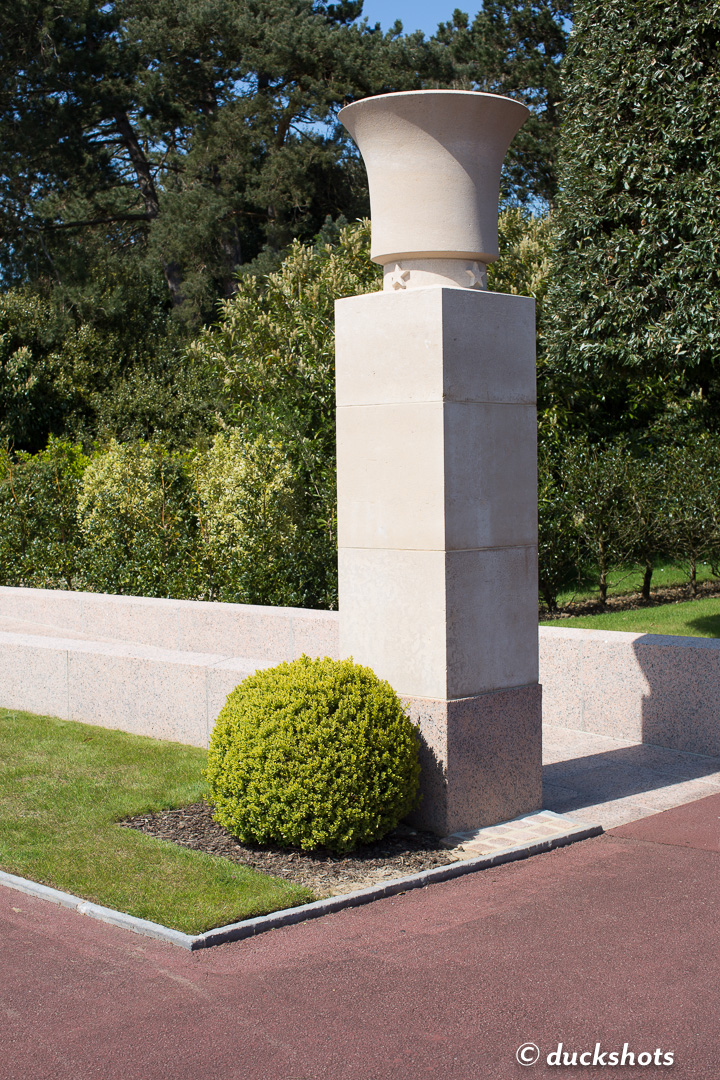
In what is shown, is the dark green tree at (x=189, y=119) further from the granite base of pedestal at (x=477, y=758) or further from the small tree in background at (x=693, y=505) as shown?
the granite base of pedestal at (x=477, y=758)

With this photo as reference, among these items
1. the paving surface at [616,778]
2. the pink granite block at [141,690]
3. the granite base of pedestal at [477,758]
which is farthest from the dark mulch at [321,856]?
the pink granite block at [141,690]

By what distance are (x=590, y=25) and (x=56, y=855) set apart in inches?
317

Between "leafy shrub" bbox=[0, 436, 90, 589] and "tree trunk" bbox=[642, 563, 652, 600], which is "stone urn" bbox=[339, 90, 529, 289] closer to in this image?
"tree trunk" bbox=[642, 563, 652, 600]

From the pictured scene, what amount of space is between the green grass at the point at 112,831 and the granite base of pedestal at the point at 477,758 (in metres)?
1.12

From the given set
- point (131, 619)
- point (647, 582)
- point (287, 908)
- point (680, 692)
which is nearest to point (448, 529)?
point (287, 908)

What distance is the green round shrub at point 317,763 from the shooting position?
5.45 m

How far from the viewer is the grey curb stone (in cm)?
462

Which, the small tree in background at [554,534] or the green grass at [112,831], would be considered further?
the small tree in background at [554,534]

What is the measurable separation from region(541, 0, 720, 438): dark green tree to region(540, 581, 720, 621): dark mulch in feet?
14.0

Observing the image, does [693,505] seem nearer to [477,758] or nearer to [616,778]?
[616,778]

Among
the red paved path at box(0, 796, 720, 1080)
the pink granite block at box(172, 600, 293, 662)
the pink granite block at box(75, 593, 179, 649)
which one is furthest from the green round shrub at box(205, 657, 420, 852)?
the pink granite block at box(75, 593, 179, 649)

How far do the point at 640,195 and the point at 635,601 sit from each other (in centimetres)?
639

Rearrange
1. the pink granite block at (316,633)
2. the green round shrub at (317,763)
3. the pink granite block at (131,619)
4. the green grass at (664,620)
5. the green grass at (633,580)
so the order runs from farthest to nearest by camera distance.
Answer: the green grass at (633,580) → the pink granite block at (131,619) → the green grass at (664,620) → the pink granite block at (316,633) → the green round shrub at (317,763)

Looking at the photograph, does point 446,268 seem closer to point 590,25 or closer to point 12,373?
point 590,25
